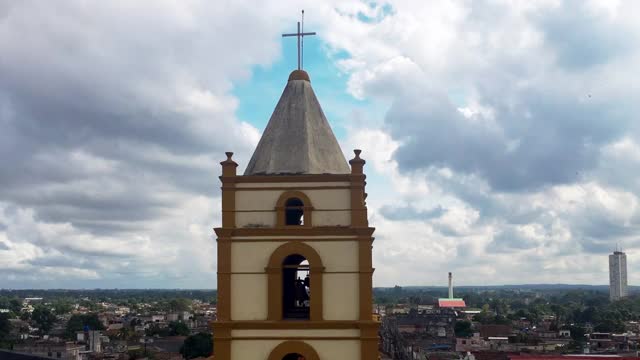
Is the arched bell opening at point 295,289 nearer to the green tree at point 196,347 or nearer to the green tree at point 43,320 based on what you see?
the green tree at point 196,347

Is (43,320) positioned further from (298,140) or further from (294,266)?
(298,140)

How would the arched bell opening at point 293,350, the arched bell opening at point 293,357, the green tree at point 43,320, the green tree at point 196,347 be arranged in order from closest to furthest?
the arched bell opening at point 293,350 → the arched bell opening at point 293,357 → the green tree at point 196,347 → the green tree at point 43,320

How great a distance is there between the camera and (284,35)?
16.2 meters

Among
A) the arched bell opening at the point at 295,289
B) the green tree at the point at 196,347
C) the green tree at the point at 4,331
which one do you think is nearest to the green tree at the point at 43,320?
the green tree at the point at 4,331

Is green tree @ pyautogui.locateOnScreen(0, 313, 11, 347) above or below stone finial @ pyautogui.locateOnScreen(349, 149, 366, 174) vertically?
below

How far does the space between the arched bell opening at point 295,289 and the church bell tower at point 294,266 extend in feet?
0.45

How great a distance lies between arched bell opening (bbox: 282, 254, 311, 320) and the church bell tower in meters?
0.14

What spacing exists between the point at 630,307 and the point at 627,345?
4137 inches

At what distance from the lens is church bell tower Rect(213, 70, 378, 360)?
14.3m

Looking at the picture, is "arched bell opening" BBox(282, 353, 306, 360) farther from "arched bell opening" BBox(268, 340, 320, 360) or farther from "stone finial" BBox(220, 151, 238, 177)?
"stone finial" BBox(220, 151, 238, 177)

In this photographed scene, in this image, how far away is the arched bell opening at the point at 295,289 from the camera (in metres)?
15.0

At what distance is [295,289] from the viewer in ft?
52.0

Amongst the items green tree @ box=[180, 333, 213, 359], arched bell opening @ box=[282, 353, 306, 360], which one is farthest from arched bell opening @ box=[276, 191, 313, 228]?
green tree @ box=[180, 333, 213, 359]

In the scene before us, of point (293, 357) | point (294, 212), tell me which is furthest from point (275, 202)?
point (293, 357)
